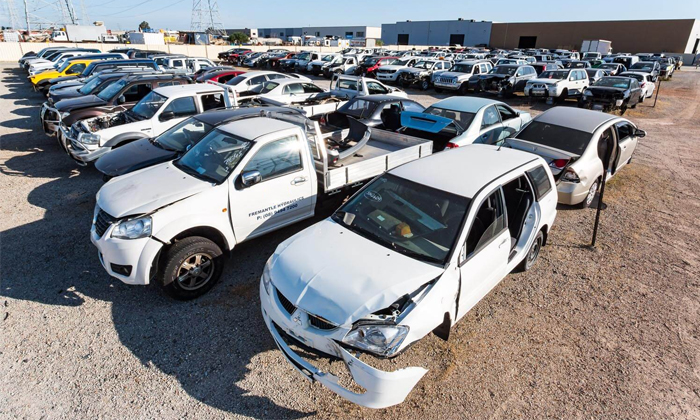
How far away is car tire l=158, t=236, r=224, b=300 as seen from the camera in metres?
4.16

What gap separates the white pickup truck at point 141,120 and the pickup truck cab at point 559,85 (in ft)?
47.2

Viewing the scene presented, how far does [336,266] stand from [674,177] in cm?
949

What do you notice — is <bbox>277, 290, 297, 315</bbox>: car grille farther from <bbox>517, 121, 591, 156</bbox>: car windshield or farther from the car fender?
the car fender

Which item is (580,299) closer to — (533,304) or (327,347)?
(533,304)

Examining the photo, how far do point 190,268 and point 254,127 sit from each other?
6.90 ft

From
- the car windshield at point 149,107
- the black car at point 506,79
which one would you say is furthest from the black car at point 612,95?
the car windshield at point 149,107

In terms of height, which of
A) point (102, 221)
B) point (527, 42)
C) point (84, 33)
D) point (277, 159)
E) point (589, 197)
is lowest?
point (589, 197)

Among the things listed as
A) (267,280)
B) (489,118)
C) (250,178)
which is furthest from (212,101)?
(267,280)

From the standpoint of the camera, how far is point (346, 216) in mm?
4102

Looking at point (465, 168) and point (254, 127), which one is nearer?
point (465, 168)

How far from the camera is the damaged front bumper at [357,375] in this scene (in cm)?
277

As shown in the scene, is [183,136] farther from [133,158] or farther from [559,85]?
[559,85]

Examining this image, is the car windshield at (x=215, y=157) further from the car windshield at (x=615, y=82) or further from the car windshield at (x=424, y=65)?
the car windshield at (x=424, y=65)

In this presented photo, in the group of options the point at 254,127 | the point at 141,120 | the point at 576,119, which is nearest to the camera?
the point at 254,127
